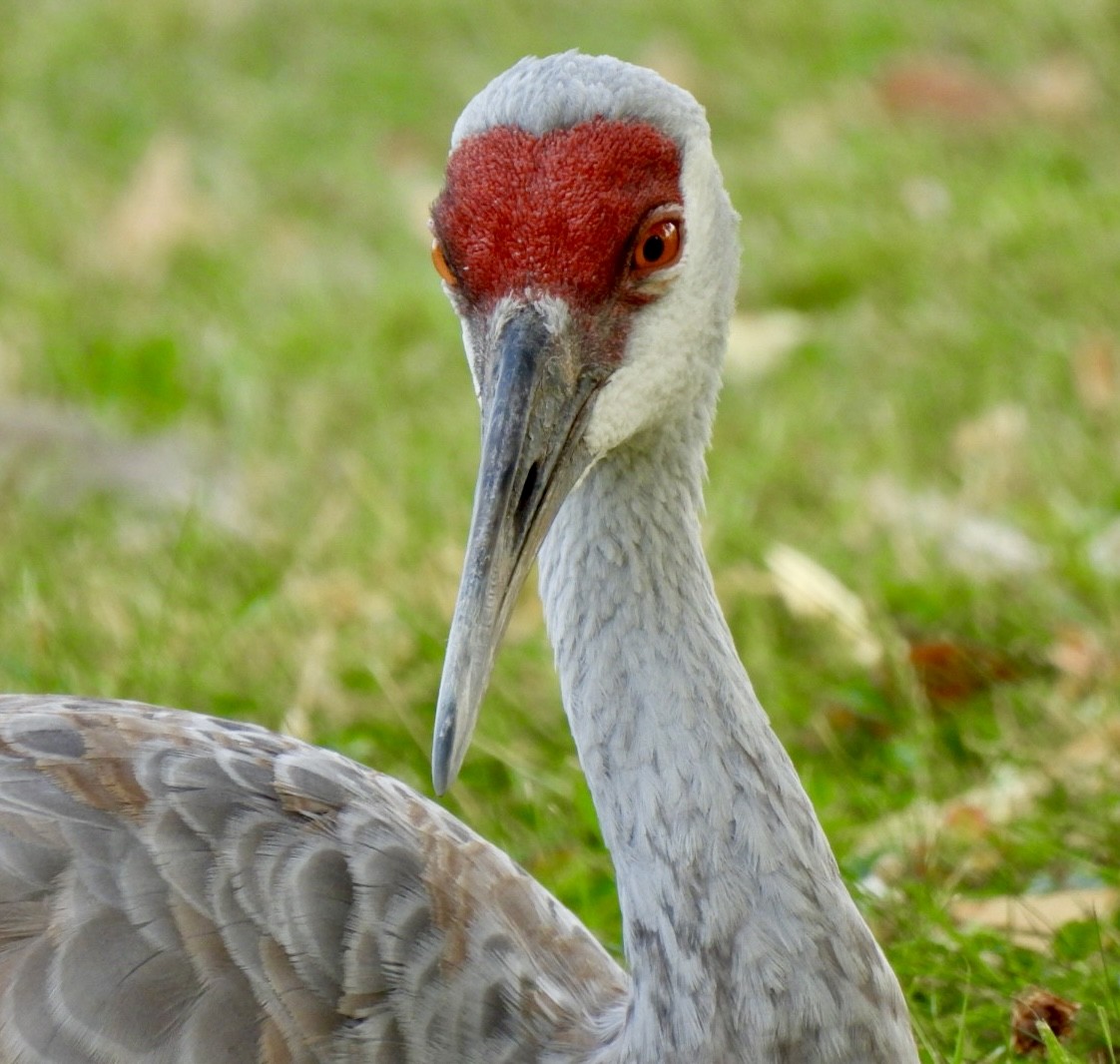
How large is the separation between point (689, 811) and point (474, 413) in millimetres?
2498

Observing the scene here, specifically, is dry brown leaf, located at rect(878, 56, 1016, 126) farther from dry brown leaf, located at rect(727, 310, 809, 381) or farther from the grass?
dry brown leaf, located at rect(727, 310, 809, 381)

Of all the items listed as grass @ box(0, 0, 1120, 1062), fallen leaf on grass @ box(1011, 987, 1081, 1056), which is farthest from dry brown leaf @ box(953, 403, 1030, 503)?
fallen leaf on grass @ box(1011, 987, 1081, 1056)

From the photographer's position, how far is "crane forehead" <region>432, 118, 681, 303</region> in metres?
1.69

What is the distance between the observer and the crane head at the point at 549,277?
1696 millimetres

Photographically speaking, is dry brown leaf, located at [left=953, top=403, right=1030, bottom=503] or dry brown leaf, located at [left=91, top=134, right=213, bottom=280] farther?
dry brown leaf, located at [left=91, top=134, right=213, bottom=280]

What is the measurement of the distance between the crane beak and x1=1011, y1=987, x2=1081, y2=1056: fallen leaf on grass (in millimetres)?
735

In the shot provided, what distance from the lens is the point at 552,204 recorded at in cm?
168

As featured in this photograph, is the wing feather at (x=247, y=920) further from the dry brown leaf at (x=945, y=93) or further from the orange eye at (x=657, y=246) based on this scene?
the dry brown leaf at (x=945, y=93)

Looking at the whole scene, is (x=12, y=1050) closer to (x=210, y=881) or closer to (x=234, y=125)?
(x=210, y=881)

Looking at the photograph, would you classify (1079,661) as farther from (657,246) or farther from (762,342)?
(762,342)

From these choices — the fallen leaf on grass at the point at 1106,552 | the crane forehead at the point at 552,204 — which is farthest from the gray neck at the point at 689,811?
the fallen leaf on grass at the point at 1106,552

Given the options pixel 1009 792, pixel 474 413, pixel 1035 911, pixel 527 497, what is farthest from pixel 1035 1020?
pixel 474 413

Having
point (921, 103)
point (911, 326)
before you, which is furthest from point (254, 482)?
point (921, 103)

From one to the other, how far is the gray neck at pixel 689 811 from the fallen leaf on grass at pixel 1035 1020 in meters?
0.21
